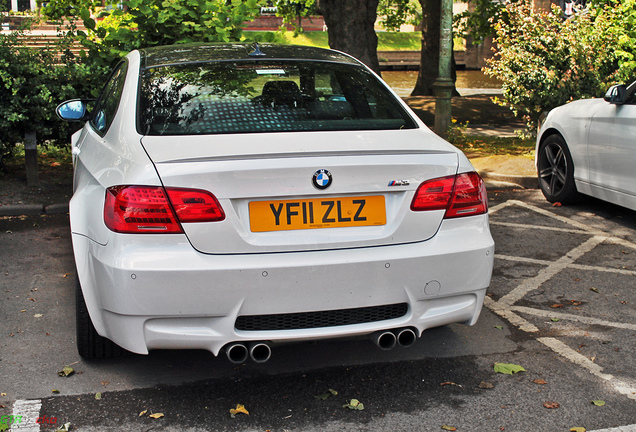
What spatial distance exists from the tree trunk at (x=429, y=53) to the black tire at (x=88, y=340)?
18852 millimetres

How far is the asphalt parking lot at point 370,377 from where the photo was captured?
3.35 m

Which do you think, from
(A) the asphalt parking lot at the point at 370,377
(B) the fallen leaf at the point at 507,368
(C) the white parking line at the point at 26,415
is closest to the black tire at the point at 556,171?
(A) the asphalt parking lot at the point at 370,377

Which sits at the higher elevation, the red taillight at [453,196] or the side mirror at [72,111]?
the side mirror at [72,111]

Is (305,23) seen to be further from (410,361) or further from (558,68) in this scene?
(410,361)

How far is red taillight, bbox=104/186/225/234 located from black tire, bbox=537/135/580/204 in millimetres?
5461

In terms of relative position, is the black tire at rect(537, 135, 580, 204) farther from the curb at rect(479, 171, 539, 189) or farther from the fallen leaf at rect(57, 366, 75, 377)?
the fallen leaf at rect(57, 366, 75, 377)

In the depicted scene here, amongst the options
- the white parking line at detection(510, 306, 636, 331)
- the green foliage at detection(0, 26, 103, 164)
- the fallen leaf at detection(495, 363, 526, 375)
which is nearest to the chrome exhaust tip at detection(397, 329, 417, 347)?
the fallen leaf at detection(495, 363, 526, 375)

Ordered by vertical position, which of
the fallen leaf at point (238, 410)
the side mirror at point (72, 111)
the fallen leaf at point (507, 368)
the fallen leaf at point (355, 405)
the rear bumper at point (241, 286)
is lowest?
the fallen leaf at point (507, 368)

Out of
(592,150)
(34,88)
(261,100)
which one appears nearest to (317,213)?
(261,100)

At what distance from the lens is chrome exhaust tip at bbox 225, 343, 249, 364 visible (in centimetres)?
324

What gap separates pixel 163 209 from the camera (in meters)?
3.11

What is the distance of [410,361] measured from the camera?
401cm

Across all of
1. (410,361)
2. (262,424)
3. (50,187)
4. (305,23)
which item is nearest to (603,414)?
(410,361)

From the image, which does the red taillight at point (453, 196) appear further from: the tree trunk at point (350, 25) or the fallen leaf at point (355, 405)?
the tree trunk at point (350, 25)
